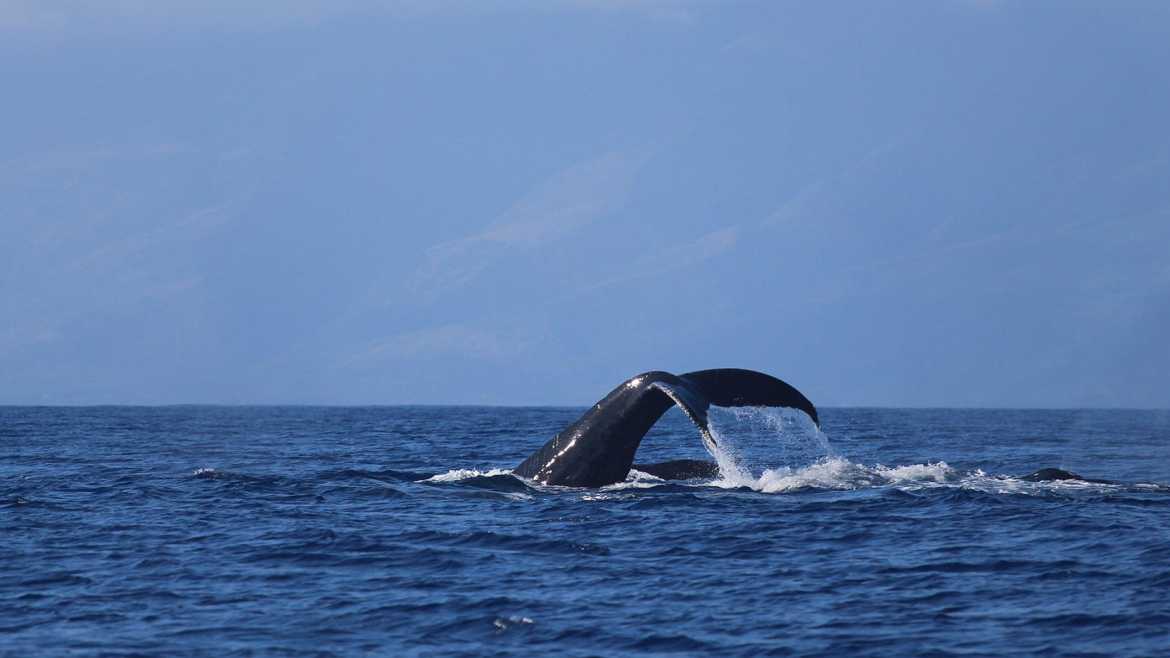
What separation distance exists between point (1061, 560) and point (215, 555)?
798 centimetres

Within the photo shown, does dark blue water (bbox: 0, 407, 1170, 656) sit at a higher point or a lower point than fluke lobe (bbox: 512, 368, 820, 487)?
lower

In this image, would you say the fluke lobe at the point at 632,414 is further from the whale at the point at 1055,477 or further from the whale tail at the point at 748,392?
the whale at the point at 1055,477

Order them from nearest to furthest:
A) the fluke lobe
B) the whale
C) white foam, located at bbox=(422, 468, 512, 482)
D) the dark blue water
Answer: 1. the dark blue water
2. the fluke lobe
3. the whale
4. white foam, located at bbox=(422, 468, 512, 482)

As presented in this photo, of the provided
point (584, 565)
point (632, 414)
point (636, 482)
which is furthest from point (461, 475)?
point (584, 565)

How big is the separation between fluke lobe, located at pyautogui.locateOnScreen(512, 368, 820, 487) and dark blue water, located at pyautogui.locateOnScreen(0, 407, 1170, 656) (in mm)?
392

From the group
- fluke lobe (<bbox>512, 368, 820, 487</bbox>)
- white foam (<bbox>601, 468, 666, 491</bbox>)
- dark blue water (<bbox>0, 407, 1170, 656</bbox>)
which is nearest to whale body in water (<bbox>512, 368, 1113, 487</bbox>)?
fluke lobe (<bbox>512, 368, 820, 487</bbox>)

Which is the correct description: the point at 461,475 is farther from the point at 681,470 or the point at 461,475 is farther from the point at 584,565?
the point at 584,565

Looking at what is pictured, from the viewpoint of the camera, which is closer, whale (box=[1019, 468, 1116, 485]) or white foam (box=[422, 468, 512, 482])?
whale (box=[1019, 468, 1116, 485])

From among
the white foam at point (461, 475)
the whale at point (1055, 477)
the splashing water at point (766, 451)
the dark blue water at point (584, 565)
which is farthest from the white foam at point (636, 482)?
the whale at point (1055, 477)

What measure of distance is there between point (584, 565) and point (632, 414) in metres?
4.41

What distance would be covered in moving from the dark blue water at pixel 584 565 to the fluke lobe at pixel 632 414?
0.39 m

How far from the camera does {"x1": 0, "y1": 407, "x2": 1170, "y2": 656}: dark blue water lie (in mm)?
11375

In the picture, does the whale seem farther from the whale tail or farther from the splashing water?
the whale tail

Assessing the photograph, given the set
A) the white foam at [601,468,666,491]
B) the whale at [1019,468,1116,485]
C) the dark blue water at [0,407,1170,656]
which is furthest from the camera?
the whale at [1019,468,1116,485]
